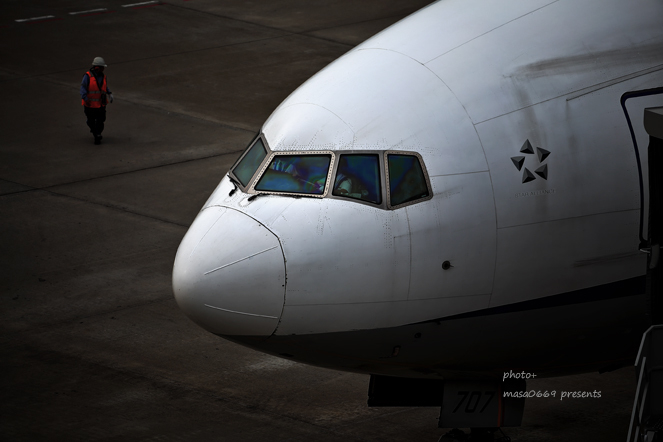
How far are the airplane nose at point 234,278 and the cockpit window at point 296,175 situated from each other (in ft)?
1.42

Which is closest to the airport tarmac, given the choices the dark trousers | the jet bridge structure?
the dark trousers

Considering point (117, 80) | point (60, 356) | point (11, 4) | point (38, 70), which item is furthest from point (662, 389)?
point (11, 4)

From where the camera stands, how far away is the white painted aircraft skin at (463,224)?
8883mm

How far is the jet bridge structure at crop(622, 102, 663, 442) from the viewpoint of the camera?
884 centimetres

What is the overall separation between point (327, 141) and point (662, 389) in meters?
3.71

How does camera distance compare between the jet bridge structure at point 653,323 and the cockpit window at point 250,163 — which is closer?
the jet bridge structure at point 653,323

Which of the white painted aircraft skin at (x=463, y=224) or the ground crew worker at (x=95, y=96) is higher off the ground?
the ground crew worker at (x=95, y=96)

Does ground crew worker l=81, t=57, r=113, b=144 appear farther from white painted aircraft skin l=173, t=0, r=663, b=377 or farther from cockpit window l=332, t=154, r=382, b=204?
cockpit window l=332, t=154, r=382, b=204

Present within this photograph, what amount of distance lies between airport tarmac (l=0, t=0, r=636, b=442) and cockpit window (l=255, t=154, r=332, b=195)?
15.8ft

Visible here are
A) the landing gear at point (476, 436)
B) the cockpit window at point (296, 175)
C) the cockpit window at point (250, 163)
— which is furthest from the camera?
the landing gear at point (476, 436)

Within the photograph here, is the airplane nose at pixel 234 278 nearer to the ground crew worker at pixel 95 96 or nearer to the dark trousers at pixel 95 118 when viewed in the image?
the ground crew worker at pixel 95 96

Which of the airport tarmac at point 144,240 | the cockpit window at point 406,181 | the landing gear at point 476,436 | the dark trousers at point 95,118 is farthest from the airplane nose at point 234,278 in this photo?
the dark trousers at point 95,118

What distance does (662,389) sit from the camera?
359 inches

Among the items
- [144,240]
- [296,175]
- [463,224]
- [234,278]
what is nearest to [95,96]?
[144,240]
